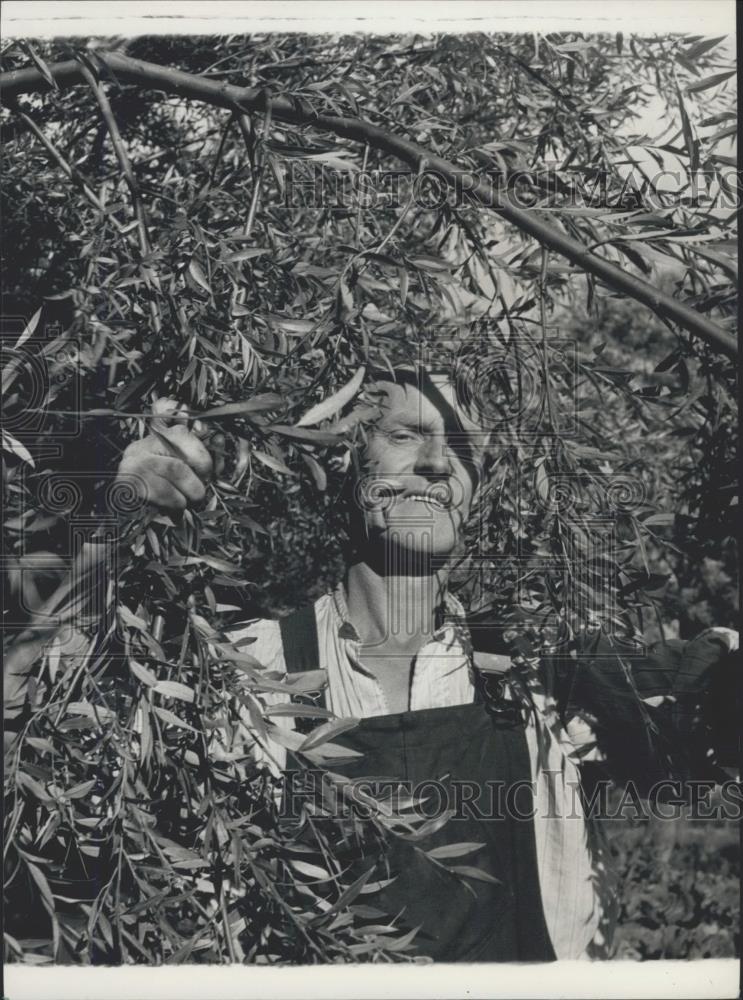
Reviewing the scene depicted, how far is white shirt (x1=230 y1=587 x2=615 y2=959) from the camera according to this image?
65.2 inches

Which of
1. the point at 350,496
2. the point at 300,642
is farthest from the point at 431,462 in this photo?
the point at 300,642

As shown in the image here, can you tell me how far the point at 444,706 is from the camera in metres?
1.70

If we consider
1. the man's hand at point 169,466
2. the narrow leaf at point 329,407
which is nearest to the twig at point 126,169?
the man's hand at point 169,466

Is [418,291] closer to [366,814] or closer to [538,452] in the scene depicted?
[538,452]

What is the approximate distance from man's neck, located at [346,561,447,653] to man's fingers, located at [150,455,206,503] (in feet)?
1.88

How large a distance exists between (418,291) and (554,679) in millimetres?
744

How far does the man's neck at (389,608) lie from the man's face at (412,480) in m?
0.06

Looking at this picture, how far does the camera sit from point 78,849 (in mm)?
1310

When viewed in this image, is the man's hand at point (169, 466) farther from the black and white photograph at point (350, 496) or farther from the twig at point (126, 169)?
the twig at point (126, 169)

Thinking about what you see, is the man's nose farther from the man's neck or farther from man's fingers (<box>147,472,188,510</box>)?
man's fingers (<box>147,472,188,510</box>)

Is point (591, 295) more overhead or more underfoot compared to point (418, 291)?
more underfoot

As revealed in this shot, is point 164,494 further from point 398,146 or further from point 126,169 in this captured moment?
point 398,146

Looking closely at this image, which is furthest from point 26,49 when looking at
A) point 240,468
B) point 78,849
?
point 78,849

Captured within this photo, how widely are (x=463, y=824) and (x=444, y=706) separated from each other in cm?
20
